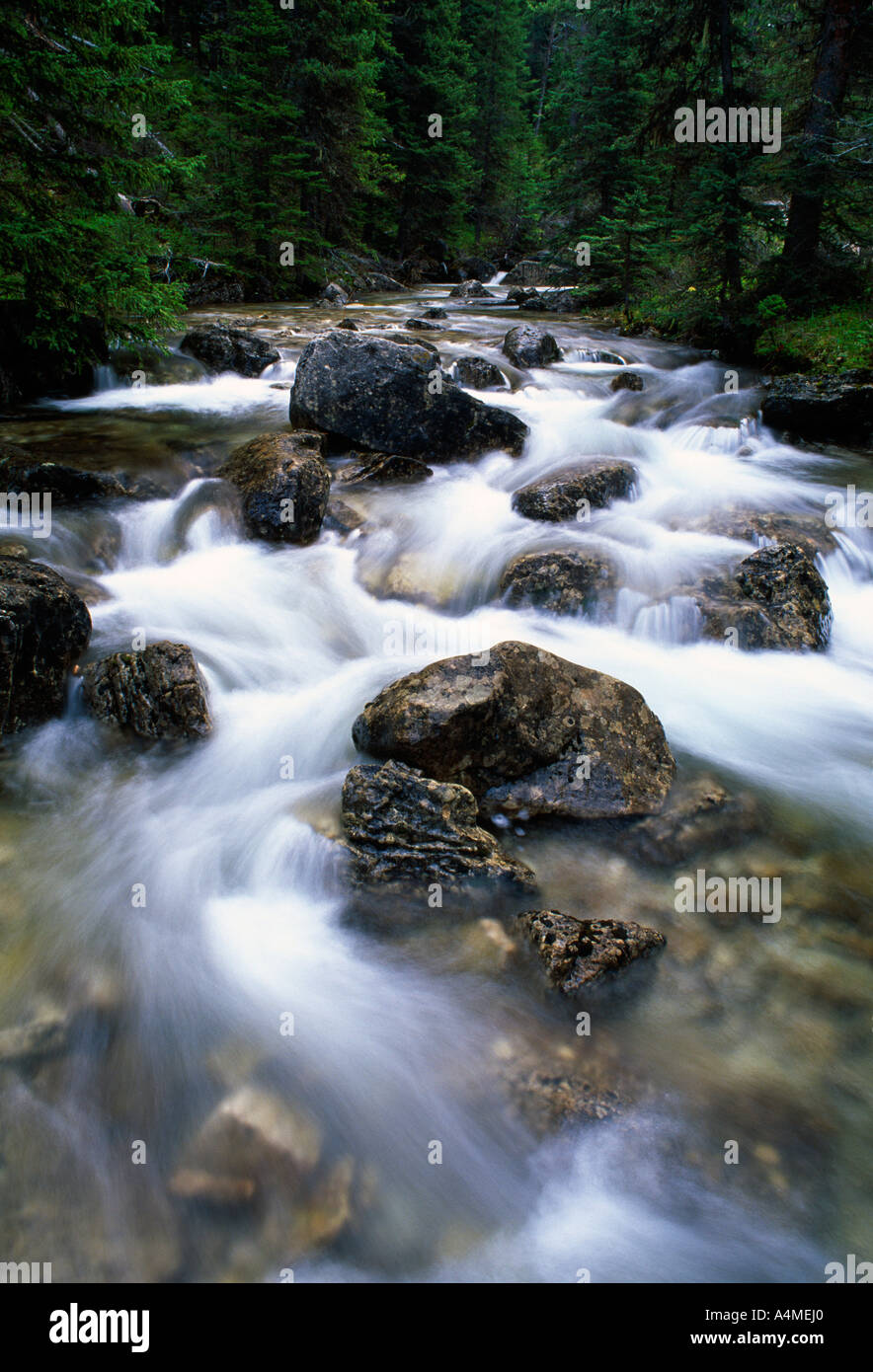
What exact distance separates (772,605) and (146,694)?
17.1 feet

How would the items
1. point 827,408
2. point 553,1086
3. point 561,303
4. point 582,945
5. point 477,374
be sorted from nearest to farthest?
point 553,1086
point 582,945
point 827,408
point 477,374
point 561,303

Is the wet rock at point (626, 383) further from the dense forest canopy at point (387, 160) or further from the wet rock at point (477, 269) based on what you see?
the wet rock at point (477, 269)

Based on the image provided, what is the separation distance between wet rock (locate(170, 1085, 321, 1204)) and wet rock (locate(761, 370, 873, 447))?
1085cm

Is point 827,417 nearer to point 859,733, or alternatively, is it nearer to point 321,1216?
point 859,733

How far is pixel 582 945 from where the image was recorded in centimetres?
321

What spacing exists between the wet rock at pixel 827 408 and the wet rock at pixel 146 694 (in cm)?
951

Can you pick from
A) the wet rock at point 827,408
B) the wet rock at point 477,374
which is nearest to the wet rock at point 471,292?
the wet rock at point 477,374

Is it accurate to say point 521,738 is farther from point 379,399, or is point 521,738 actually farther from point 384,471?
point 379,399

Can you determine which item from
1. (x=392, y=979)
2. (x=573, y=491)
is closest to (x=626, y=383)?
(x=573, y=491)

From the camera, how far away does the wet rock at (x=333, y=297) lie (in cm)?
1838

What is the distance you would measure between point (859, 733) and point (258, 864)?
450cm

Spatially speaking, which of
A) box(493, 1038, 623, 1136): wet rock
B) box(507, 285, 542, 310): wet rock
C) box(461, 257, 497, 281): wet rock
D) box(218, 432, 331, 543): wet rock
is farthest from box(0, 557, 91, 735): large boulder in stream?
box(461, 257, 497, 281): wet rock

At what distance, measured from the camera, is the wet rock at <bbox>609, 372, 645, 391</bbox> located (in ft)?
38.1
